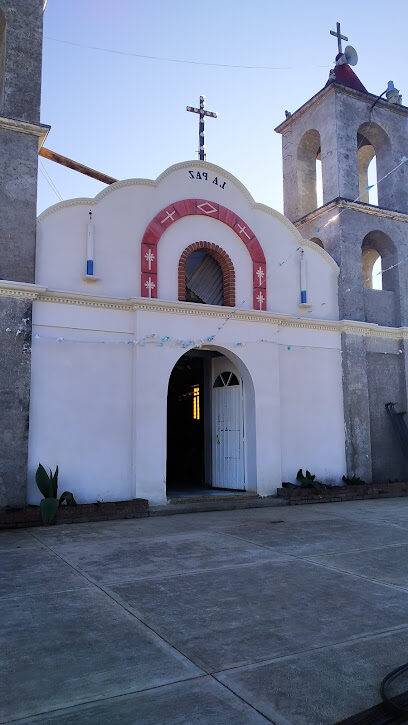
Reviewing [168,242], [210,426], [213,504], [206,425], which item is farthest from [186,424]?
[168,242]

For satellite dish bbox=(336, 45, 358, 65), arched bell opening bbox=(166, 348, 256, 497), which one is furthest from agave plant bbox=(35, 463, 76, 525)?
satellite dish bbox=(336, 45, 358, 65)

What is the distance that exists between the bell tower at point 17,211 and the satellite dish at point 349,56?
26.5 feet

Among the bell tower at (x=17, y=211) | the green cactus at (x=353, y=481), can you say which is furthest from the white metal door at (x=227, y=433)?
the bell tower at (x=17, y=211)

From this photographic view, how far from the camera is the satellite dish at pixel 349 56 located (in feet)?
49.5

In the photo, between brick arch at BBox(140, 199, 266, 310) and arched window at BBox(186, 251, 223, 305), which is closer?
brick arch at BBox(140, 199, 266, 310)

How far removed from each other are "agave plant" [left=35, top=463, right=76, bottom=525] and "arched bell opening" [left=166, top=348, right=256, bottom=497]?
9.25ft

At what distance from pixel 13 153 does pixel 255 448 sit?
23.9ft

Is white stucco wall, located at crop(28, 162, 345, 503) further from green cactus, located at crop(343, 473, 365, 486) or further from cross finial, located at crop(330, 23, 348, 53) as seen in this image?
cross finial, located at crop(330, 23, 348, 53)

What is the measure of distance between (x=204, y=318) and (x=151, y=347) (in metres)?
1.35

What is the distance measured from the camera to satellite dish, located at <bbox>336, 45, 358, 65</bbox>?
594 inches

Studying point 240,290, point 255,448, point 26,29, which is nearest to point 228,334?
point 240,290

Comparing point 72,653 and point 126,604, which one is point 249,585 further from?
point 72,653

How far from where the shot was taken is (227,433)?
41.8ft

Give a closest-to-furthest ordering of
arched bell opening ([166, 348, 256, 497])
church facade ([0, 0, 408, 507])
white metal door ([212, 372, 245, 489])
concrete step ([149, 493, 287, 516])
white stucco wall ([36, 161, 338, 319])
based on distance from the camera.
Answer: church facade ([0, 0, 408, 507]) < concrete step ([149, 493, 287, 516]) < white stucco wall ([36, 161, 338, 319]) < arched bell opening ([166, 348, 256, 497]) < white metal door ([212, 372, 245, 489])
